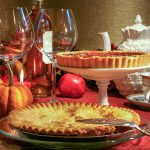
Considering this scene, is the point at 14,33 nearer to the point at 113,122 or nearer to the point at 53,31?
the point at 53,31

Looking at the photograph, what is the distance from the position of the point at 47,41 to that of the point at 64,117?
30cm

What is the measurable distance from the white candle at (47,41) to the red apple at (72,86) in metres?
0.22

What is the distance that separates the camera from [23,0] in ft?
7.10

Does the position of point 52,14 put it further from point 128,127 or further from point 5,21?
point 128,127

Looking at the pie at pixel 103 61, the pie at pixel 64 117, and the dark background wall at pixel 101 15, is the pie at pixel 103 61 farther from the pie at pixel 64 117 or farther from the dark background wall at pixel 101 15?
the dark background wall at pixel 101 15

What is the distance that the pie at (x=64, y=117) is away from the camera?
64cm

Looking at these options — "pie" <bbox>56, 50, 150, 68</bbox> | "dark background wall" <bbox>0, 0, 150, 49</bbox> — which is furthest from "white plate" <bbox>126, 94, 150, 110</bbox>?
"dark background wall" <bbox>0, 0, 150, 49</bbox>

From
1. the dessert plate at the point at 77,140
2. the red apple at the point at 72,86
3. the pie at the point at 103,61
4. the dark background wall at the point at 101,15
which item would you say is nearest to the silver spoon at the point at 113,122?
the dessert plate at the point at 77,140

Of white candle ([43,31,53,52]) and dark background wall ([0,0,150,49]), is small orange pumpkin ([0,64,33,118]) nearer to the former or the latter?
white candle ([43,31,53,52])

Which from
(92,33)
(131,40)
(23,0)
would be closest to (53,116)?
(131,40)

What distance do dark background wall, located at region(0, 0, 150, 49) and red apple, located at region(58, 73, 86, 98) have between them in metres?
0.88

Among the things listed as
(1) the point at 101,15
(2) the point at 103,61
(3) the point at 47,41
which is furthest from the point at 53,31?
(1) the point at 101,15

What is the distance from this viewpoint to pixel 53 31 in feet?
3.24

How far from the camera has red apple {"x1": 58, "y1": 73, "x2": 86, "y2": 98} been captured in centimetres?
118
